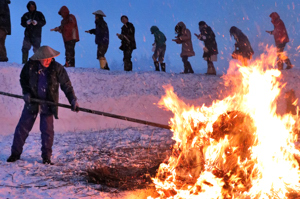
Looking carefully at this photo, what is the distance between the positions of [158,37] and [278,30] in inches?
181

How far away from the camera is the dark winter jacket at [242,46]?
1242 cm

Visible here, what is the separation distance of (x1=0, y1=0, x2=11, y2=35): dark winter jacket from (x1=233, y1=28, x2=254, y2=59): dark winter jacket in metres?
8.18

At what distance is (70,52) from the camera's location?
1209 cm

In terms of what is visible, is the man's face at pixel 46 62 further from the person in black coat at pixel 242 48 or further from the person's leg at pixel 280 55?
the person's leg at pixel 280 55

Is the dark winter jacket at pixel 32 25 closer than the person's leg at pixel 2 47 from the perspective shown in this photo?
No

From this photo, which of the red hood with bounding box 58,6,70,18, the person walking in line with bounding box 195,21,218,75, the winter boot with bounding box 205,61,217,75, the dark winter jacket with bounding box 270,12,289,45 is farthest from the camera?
the winter boot with bounding box 205,61,217,75

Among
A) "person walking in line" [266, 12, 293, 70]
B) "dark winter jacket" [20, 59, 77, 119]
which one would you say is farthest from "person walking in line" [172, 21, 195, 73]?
Result: "dark winter jacket" [20, 59, 77, 119]

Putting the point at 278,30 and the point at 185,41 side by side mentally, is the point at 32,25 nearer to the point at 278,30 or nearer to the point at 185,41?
the point at 185,41

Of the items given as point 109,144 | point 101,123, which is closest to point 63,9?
point 101,123

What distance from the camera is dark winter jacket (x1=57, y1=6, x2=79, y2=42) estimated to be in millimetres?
11836

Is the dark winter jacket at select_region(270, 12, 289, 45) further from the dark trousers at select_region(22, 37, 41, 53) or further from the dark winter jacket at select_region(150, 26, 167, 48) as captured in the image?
the dark trousers at select_region(22, 37, 41, 53)

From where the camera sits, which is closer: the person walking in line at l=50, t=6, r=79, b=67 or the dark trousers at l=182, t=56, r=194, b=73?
the person walking in line at l=50, t=6, r=79, b=67

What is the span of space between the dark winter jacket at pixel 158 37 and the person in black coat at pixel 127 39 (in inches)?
38.7

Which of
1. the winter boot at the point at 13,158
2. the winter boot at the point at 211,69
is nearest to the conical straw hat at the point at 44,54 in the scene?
the winter boot at the point at 13,158
